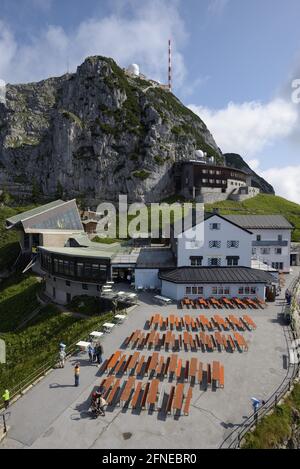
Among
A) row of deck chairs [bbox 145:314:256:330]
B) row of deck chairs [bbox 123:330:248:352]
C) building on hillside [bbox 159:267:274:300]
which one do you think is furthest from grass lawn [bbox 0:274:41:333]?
row of deck chairs [bbox 123:330:248:352]

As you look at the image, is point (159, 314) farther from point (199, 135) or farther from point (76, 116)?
point (199, 135)

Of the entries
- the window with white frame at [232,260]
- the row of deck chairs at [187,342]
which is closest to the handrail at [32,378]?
the row of deck chairs at [187,342]

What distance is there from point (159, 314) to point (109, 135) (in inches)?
4198

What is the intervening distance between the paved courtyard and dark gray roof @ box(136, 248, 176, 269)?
17.8 metres

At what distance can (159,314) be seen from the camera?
30.5 metres

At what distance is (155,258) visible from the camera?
145 feet

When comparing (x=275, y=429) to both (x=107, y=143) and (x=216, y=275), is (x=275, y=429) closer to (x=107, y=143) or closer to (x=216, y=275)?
(x=216, y=275)

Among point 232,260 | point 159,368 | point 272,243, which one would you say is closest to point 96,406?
point 159,368

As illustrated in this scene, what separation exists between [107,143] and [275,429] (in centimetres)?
12012

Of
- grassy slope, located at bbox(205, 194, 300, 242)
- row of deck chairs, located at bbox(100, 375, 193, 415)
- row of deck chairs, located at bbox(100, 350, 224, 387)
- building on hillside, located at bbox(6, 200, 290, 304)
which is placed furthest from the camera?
grassy slope, located at bbox(205, 194, 300, 242)

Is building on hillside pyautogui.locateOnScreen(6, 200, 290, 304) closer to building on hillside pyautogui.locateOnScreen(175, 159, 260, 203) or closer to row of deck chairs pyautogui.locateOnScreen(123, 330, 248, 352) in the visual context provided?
row of deck chairs pyautogui.locateOnScreen(123, 330, 248, 352)

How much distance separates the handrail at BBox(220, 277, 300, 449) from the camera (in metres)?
14.0

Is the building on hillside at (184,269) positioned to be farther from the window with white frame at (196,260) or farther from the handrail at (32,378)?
the handrail at (32,378)

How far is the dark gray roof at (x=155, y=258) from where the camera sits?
131 ft
